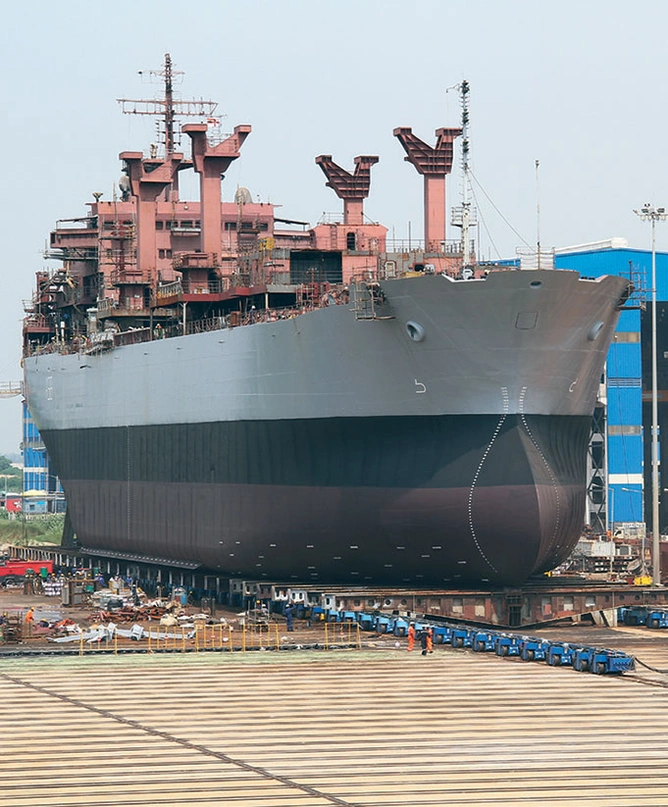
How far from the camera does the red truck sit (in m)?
74.7

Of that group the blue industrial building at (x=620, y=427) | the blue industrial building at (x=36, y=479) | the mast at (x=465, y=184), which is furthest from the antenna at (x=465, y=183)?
the blue industrial building at (x=36, y=479)

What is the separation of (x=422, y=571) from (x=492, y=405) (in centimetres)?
607

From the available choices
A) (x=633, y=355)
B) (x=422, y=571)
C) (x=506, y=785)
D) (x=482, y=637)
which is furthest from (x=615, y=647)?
(x=633, y=355)

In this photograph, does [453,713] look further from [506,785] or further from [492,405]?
[492,405]

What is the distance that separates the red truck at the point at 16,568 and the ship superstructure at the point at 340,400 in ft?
12.8

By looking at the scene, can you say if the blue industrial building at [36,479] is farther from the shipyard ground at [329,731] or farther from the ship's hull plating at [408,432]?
the shipyard ground at [329,731]

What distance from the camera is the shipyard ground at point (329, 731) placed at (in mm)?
27531

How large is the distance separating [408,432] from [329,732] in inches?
803

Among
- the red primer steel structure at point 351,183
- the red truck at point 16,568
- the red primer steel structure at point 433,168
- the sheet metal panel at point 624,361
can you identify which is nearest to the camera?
the red primer steel structure at point 433,168

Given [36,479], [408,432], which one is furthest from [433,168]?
[36,479]

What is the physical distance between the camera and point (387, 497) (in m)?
53.0

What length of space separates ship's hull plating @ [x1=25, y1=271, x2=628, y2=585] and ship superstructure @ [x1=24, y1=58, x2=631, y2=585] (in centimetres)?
7

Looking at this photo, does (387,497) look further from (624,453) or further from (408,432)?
(624,453)

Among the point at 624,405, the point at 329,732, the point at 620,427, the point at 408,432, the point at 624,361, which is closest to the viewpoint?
the point at 329,732
